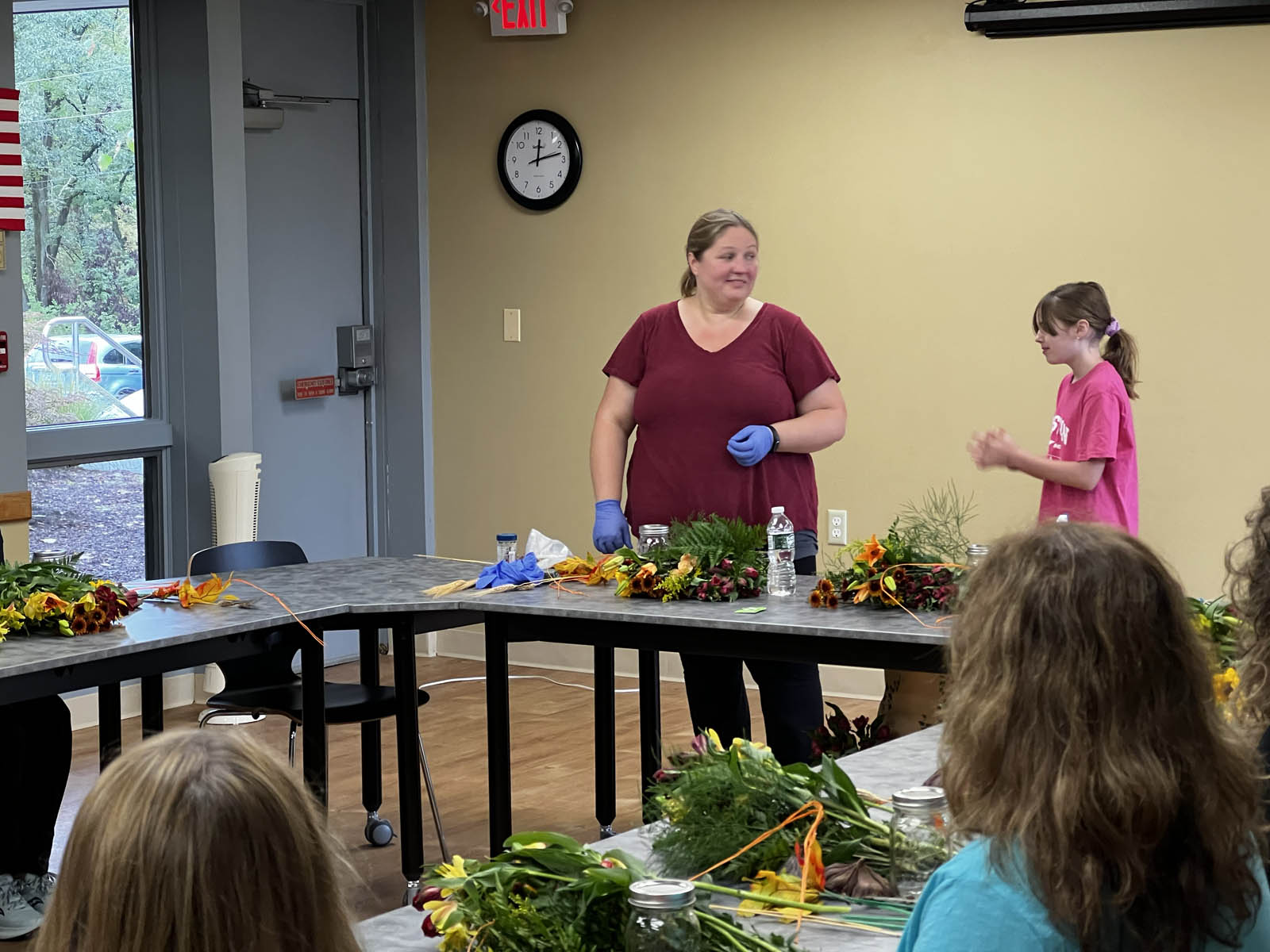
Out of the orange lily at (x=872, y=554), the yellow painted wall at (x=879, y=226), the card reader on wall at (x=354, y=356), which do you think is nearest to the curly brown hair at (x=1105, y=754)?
the orange lily at (x=872, y=554)

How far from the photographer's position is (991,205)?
16.9ft

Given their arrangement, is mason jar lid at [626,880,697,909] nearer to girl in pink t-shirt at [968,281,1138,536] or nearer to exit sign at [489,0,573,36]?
girl in pink t-shirt at [968,281,1138,536]

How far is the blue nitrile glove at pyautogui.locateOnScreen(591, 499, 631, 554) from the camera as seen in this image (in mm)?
3820

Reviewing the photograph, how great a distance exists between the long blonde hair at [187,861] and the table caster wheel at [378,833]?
315 cm

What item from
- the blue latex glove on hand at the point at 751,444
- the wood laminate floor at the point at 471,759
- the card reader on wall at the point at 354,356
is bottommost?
the wood laminate floor at the point at 471,759

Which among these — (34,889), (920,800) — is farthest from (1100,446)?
(34,889)

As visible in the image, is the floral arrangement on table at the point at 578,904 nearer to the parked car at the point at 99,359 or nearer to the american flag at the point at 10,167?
the american flag at the point at 10,167

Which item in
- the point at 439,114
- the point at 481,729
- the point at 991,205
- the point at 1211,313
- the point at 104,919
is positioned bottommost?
the point at 481,729

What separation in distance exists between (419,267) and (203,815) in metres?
5.45

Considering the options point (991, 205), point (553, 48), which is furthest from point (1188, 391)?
point (553, 48)

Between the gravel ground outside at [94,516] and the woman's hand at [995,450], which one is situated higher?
the woman's hand at [995,450]

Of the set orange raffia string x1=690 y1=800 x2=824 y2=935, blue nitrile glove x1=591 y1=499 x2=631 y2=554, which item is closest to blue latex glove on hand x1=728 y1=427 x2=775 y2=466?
blue nitrile glove x1=591 y1=499 x2=631 y2=554

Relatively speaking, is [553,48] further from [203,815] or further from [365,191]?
[203,815]

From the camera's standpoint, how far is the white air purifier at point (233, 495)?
214 inches
